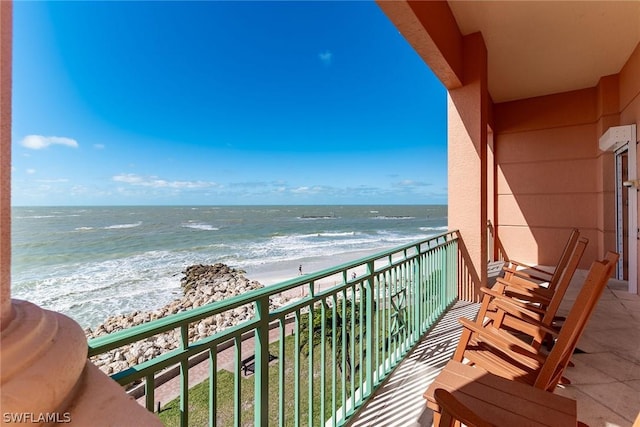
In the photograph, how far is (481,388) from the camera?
1.33 meters

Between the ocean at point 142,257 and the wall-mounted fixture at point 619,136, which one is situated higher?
the wall-mounted fixture at point 619,136

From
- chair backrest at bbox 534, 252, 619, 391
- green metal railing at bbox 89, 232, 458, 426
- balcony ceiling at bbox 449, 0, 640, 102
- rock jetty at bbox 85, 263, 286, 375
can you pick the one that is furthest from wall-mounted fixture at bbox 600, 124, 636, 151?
rock jetty at bbox 85, 263, 286, 375

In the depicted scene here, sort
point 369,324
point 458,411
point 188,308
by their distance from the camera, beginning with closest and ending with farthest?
point 458,411, point 369,324, point 188,308

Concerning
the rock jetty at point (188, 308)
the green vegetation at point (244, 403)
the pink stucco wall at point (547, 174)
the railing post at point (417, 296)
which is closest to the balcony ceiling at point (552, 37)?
the pink stucco wall at point (547, 174)

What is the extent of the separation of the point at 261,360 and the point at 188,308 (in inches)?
412

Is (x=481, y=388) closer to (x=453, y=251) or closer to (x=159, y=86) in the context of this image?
(x=453, y=251)

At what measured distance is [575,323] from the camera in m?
1.28

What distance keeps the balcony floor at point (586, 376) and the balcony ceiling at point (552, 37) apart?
3339 millimetres

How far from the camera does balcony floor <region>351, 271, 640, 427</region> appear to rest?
69.0 inches

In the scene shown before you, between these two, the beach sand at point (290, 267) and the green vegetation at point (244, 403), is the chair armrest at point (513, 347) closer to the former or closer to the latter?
the green vegetation at point (244, 403)

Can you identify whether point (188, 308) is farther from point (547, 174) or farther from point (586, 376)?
point (547, 174)

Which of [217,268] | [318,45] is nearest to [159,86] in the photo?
[318,45]

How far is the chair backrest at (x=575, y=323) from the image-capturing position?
1.28 m

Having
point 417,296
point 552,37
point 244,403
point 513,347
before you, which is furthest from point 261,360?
point 552,37
